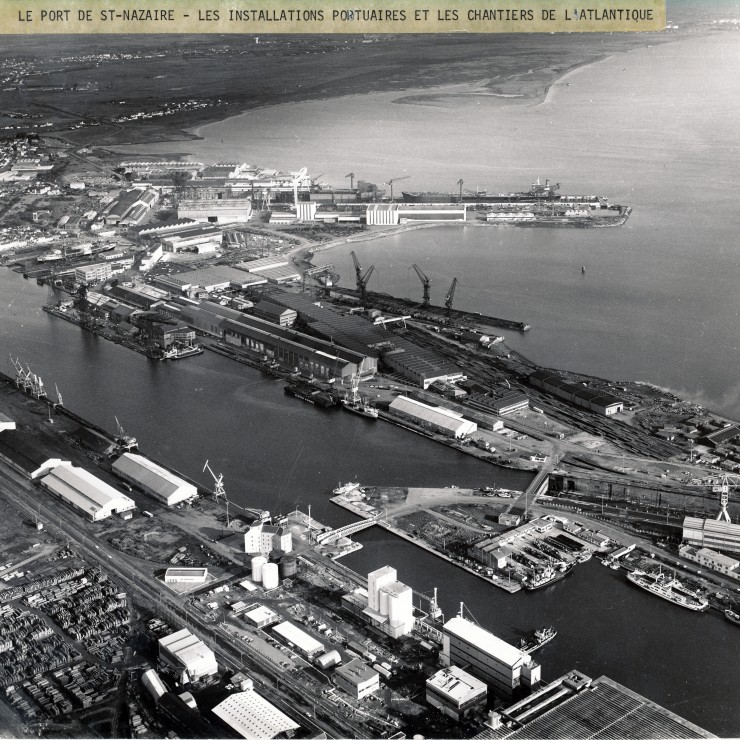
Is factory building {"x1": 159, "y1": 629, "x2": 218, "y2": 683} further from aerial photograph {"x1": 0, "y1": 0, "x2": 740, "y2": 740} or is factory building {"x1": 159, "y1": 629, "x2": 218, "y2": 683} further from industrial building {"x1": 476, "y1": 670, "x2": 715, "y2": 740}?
industrial building {"x1": 476, "y1": 670, "x2": 715, "y2": 740}

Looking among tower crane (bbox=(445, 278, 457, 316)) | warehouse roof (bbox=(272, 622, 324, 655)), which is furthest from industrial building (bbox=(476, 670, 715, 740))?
tower crane (bbox=(445, 278, 457, 316))

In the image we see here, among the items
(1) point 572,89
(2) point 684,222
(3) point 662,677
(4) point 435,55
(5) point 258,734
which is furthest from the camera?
(4) point 435,55

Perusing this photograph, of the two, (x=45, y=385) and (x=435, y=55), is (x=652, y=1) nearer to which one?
(x=45, y=385)

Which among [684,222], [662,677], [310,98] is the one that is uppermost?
[310,98]

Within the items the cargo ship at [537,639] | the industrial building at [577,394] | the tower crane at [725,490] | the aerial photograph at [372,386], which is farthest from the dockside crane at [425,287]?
the cargo ship at [537,639]

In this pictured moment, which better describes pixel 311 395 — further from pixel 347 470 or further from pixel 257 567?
pixel 257 567

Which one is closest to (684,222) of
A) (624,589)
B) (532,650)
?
(624,589)
